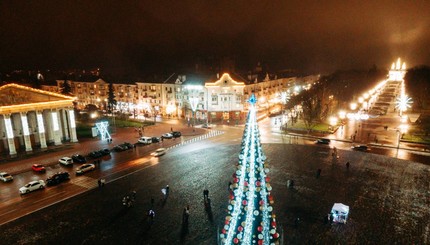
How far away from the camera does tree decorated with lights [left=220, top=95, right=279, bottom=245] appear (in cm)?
1489

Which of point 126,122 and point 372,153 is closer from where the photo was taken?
point 372,153

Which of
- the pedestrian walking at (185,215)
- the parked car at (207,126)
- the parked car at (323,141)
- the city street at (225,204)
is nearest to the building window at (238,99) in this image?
the parked car at (207,126)

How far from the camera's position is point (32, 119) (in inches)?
1869

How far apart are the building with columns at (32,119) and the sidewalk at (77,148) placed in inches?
91.1

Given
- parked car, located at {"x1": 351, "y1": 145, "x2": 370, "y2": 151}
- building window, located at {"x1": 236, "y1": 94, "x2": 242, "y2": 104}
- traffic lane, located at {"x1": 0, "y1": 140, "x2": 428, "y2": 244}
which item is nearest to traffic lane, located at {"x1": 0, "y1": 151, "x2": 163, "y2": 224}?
traffic lane, located at {"x1": 0, "y1": 140, "x2": 428, "y2": 244}

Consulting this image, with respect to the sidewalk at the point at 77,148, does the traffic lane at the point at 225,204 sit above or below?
below

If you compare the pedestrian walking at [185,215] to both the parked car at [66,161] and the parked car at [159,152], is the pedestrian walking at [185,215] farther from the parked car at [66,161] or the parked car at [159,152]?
the parked car at [66,161]

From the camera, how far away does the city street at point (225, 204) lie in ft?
70.1

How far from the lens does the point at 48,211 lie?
2556cm

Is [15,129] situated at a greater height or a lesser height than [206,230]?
greater

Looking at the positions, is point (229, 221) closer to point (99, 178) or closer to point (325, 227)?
point (325, 227)

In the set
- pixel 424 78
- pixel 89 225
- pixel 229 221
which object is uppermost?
pixel 424 78

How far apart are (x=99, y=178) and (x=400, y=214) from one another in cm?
3067

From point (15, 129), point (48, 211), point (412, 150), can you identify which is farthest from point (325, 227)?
point (15, 129)
